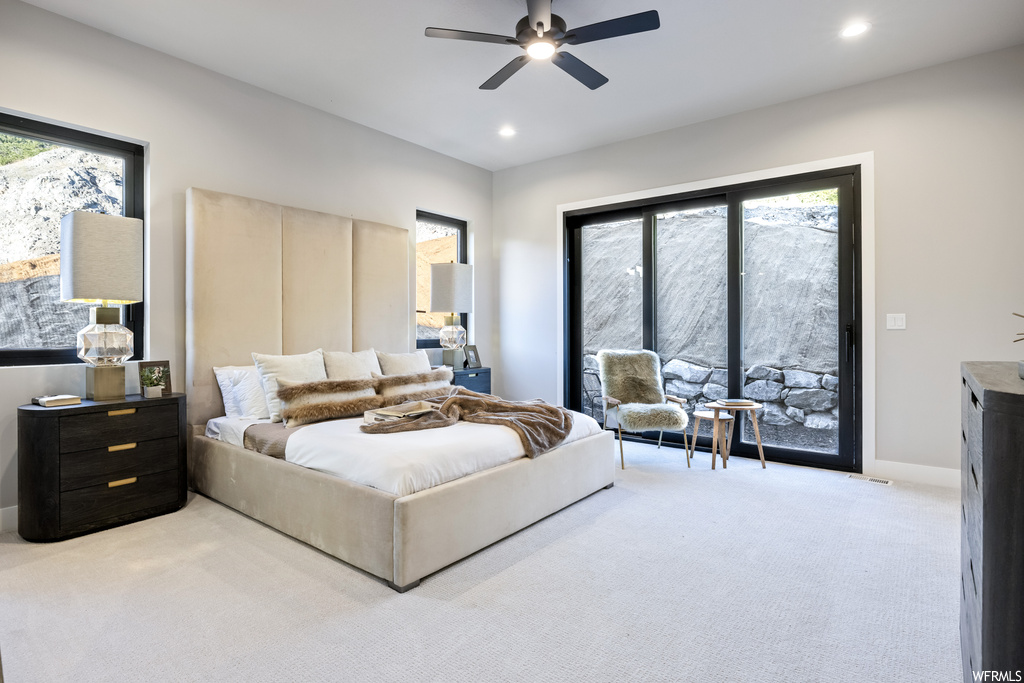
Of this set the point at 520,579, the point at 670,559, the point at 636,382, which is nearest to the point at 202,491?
the point at 520,579

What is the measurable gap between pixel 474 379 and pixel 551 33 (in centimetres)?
325

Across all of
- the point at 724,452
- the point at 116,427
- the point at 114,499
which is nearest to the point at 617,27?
the point at 724,452

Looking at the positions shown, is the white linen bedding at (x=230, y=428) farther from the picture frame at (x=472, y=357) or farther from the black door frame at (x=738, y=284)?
the black door frame at (x=738, y=284)

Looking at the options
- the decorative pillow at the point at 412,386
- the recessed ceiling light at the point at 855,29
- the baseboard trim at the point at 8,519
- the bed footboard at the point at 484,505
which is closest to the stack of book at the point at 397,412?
the decorative pillow at the point at 412,386

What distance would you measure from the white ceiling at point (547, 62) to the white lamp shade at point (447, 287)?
4.24 ft

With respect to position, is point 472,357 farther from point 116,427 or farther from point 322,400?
point 116,427

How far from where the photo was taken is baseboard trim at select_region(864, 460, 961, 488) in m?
3.64

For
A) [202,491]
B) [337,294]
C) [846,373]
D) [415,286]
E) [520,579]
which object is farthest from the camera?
[415,286]

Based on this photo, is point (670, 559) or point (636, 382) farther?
point (636, 382)

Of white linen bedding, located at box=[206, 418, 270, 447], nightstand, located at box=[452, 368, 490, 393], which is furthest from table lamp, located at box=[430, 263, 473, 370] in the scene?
white linen bedding, located at box=[206, 418, 270, 447]

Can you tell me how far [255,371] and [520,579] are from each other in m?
2.33

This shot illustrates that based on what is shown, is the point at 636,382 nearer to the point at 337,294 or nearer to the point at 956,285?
the point at 956,285

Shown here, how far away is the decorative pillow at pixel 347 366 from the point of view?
3.78 metres

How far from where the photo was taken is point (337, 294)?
4.33 meters
